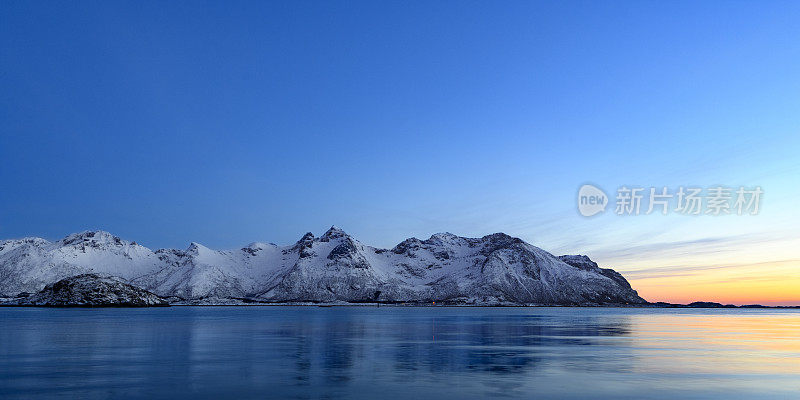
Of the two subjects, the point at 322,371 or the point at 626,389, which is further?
the point at 322,371

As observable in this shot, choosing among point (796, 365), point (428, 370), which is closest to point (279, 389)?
point (428, 370)

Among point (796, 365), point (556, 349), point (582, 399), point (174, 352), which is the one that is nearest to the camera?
point (582, 399)

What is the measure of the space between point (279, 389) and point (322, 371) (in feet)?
30.0

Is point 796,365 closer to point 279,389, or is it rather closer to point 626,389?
point 626,389

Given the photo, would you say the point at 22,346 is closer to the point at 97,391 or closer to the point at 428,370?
the point at 97,391

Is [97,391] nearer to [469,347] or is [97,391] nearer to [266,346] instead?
[266,346]

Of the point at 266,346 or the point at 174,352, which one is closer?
the point at 174,352

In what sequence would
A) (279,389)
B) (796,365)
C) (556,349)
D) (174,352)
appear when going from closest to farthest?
1. (279,389)
2. (796,365)
3. (174,352)
4. (556,349)

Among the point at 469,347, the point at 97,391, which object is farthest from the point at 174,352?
the point at 469,347

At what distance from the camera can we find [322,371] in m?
43.7

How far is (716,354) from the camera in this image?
6191 cm

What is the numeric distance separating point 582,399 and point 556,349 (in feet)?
111

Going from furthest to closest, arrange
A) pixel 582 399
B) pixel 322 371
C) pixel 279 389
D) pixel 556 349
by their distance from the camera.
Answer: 1. pixel 556 349
2. pixel 322 371
3. pixel 279 389
4. pixel 582 399

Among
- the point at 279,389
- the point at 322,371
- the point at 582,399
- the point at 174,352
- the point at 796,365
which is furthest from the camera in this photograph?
the point at 174,352
